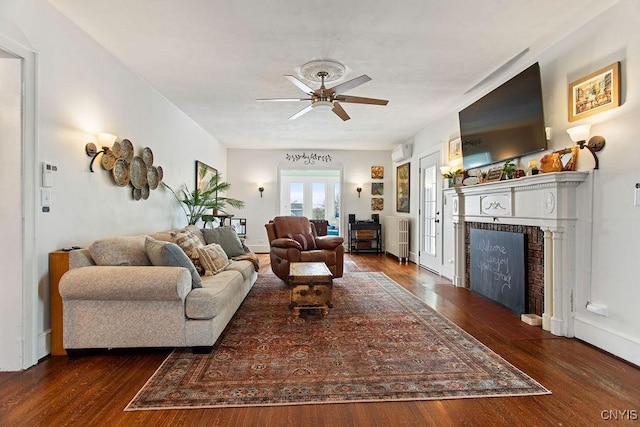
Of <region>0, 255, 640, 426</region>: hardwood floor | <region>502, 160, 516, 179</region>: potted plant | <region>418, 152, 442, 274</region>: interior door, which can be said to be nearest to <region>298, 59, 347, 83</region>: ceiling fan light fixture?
<region>502, 160, 516, 179</region>: potted plant

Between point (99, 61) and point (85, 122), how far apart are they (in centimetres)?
63

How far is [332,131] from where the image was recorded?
20.9ft

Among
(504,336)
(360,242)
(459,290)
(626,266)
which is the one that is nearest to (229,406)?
(504,336)

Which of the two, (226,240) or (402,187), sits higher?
(402,187)

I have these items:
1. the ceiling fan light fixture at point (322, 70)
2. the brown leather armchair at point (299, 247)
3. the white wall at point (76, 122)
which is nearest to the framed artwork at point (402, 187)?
the brown leather armchair at point (299, 247)

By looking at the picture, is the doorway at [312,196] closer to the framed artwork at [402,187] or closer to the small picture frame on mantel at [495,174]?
the framed artwork at [402,187]

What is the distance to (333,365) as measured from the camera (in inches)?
89.6

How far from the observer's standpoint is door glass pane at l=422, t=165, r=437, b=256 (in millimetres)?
5910

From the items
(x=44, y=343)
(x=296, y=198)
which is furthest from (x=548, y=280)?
(x=296, y=198)

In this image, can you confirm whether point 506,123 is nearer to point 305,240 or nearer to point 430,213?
point 430,213

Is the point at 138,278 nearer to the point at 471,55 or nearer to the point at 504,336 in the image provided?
the point at 504,336

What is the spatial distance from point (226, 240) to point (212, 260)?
1041mm

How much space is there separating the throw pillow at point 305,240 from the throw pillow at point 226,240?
79cm

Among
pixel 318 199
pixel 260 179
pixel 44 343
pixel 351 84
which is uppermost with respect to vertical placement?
pixel 351 84
